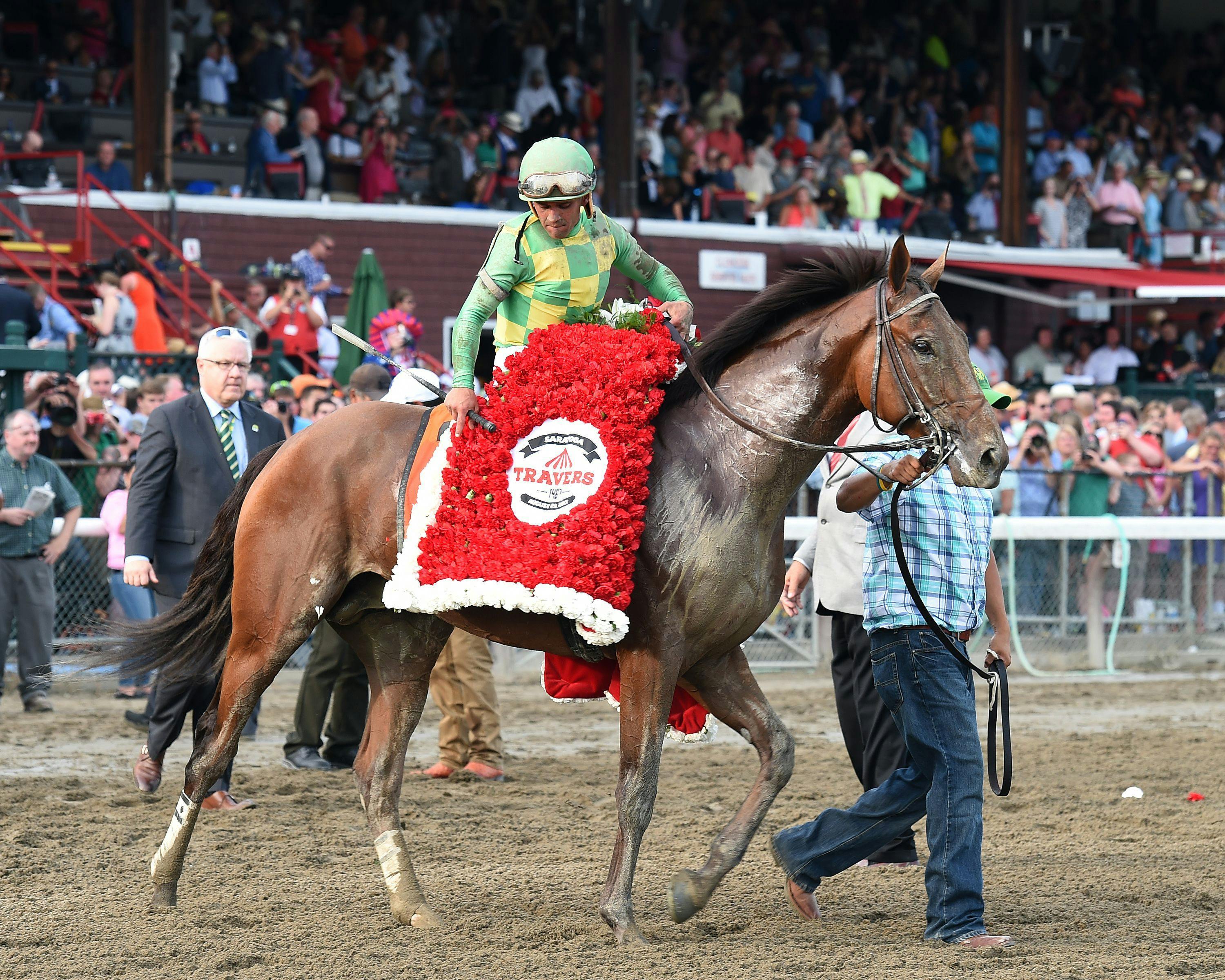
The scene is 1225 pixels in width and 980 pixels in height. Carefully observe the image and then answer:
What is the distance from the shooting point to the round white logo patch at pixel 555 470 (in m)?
4.62

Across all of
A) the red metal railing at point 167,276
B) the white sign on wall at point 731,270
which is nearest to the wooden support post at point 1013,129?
the white sign on wall at point 731,270

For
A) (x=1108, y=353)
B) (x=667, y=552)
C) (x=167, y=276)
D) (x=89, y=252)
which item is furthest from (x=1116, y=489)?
(x=89, y=252)

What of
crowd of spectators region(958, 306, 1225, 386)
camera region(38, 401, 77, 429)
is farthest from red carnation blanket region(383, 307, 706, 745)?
crowd of spectators region(958, 306, 1225, 386)

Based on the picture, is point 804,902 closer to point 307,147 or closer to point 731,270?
point 307,147

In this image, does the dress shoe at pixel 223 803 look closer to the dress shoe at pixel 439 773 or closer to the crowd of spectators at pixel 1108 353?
the dress shoe at pixel 439 773

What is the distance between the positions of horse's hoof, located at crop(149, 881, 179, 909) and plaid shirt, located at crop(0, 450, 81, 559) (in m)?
4.61

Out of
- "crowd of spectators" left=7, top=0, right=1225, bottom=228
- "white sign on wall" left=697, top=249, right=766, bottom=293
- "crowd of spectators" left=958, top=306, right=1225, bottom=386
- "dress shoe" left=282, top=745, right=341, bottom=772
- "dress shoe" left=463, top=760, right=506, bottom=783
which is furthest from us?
"crowd of spectators" left=958, top=306, right=1225, bottom=386

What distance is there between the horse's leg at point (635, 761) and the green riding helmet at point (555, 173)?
1396mm

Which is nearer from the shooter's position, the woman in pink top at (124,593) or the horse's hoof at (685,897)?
the horse's hoof at (685,897)

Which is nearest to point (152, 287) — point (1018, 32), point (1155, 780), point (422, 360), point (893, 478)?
point (422, 360)

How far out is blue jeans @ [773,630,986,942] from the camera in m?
4.46

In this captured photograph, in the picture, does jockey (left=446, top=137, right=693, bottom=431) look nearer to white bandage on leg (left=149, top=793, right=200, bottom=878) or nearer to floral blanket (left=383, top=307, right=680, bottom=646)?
floral blanket (left=383, top=307, right=680, bottom=646)

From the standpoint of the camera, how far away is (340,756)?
7438 millimetres

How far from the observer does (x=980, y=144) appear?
22234 millimetres
